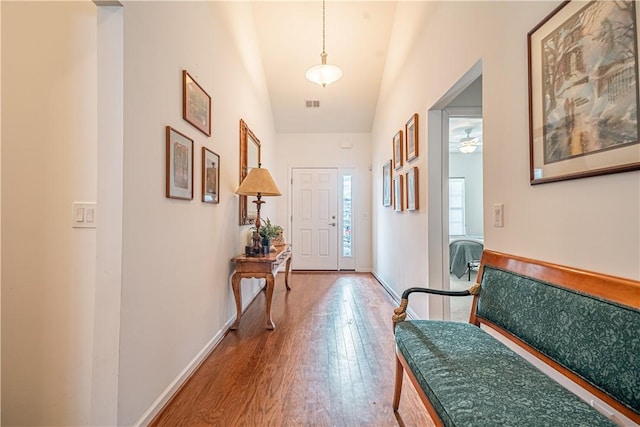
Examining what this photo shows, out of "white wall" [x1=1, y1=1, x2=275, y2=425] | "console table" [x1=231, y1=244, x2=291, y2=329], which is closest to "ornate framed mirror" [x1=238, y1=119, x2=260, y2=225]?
"console table" [x1=231, y1=244, x2=291, y2=329]

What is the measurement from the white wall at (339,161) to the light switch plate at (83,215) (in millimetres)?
4323

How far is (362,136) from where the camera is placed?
5.83 m

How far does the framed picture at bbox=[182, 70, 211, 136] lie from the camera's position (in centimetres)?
199

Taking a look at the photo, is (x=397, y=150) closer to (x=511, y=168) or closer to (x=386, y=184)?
(x=386, y=184)

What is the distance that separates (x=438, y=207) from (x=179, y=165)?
2073mm

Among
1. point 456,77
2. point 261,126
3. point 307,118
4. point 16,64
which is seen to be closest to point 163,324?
point 16,64

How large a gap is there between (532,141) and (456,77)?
1.00 m

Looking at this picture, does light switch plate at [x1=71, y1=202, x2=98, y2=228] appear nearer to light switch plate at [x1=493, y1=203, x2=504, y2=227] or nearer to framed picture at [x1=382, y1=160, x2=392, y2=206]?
light switch plate at [x1=493, y1=203, x2=504, y2=227]

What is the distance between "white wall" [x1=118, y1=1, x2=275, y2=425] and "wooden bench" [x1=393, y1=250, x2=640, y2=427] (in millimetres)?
1312

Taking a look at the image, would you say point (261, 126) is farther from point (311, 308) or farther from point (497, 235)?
point (497, 235)

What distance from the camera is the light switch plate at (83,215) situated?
1.41 metres

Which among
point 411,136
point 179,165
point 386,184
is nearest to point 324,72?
point 411,136

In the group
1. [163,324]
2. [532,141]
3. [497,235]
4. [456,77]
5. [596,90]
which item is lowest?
[163,324]

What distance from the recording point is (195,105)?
215cm
